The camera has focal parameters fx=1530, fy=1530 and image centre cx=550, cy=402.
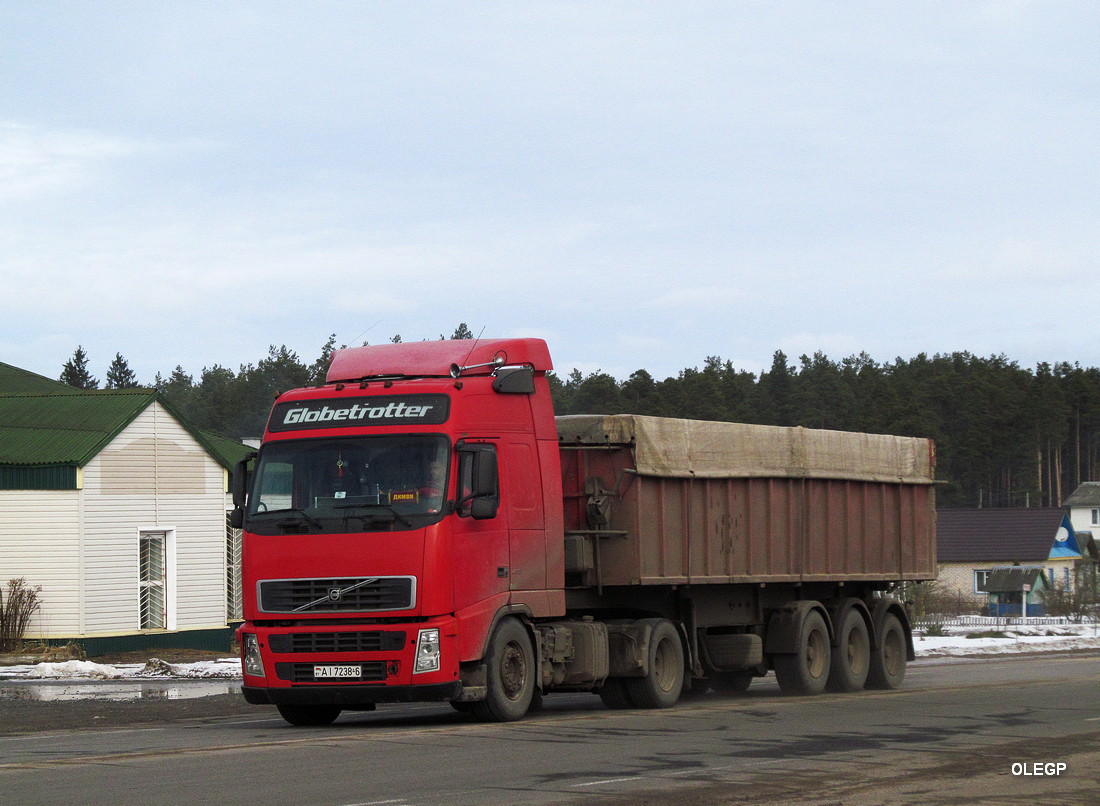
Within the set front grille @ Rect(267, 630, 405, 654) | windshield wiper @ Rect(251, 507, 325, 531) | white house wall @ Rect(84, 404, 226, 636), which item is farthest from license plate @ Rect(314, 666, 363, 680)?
white house wall @ Rect(84, 404, 226, 636)

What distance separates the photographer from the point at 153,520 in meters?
33.9

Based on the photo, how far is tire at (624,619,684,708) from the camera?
1775 centimetres

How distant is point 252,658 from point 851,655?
9.76 metres

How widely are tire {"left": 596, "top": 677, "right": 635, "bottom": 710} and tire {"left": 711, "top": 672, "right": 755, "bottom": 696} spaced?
12.7 feet

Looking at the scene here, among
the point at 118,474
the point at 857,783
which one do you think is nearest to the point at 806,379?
the point at 118,474

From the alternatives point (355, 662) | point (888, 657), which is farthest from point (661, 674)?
point (888, 657)

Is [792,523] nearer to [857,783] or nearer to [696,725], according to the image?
[696,725]

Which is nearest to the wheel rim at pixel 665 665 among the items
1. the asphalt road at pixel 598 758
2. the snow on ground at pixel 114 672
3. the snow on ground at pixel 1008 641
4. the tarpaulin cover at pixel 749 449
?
the asphalt road at pixel 598 758

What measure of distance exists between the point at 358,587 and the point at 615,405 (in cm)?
11242

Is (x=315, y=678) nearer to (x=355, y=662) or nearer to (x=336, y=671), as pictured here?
(x=336, y=671)

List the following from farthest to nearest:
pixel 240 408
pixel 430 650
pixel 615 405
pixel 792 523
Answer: pixel 240 408 < pixel 615 405 < pixel 792 523 < pixel 430 650

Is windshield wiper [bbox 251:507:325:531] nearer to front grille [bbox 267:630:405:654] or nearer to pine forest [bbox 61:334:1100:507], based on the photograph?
front grille [bbox 267:630:405:654]

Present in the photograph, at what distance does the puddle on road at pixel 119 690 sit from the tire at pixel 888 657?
9.38m

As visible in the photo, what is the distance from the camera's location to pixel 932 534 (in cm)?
2412
